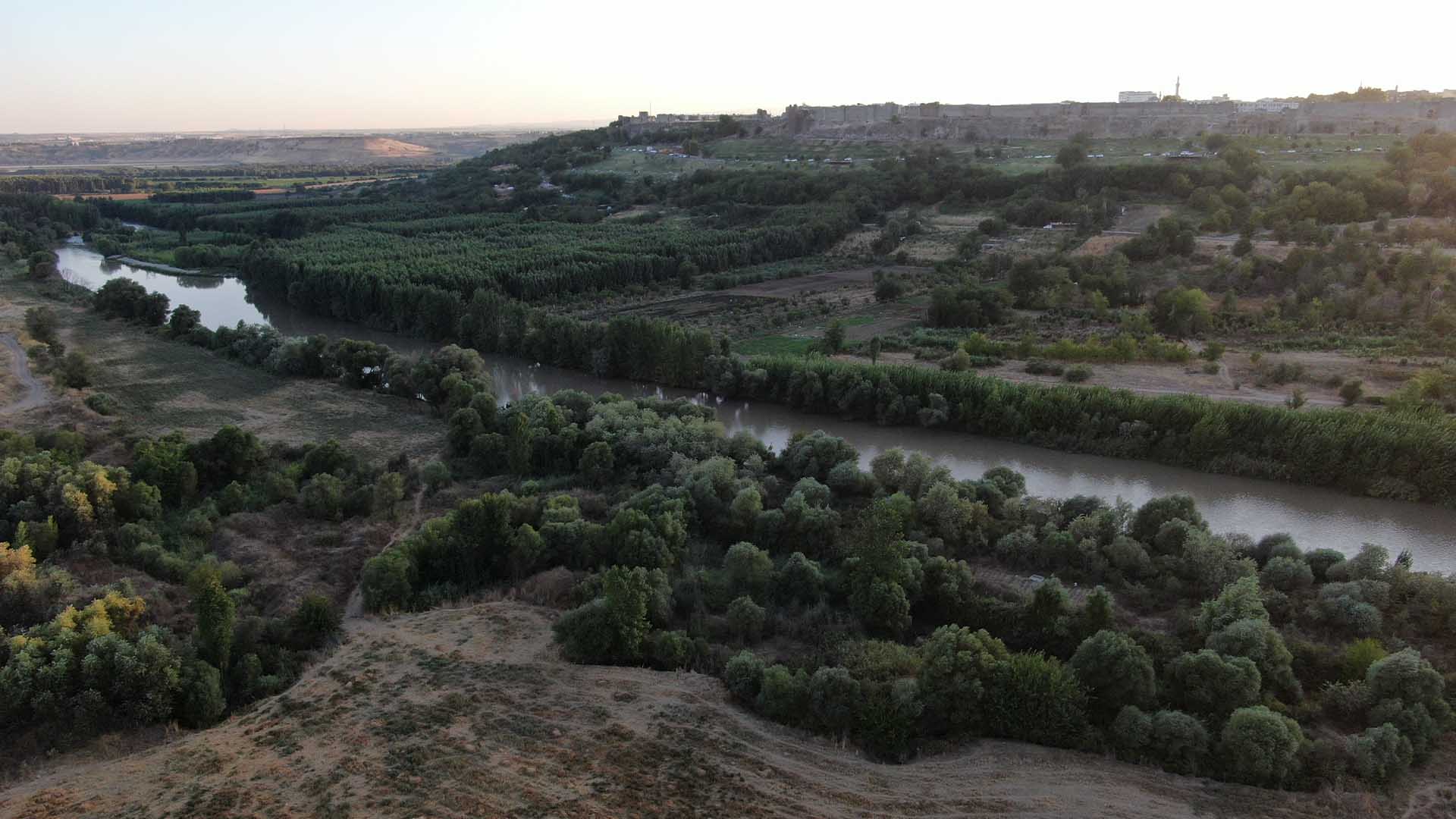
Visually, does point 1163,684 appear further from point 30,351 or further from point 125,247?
point 125,247

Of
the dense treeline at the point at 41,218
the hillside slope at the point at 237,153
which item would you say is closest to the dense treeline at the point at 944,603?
the dense treeline at the point at 41,218

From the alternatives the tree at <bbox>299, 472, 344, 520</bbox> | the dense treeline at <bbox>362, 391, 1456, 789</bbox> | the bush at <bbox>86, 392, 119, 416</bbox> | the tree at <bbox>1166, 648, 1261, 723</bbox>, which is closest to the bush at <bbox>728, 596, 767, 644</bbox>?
the dense treeline at <bbox>362, 391, 1456, 789</bbox>

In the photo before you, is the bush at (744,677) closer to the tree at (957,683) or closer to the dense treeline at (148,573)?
the tree at (957,683)

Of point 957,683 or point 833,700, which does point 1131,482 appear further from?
point 833,700

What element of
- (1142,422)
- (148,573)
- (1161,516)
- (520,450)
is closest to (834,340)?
(1142,422)

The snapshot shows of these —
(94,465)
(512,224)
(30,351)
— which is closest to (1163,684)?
(94,465)
